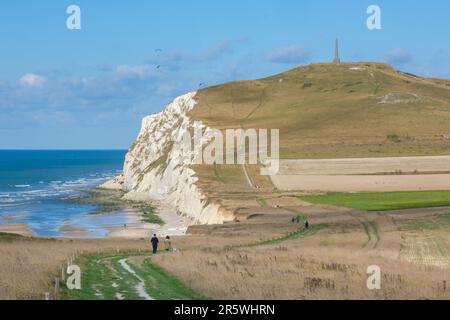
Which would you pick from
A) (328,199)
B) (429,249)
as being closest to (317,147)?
(328,199)

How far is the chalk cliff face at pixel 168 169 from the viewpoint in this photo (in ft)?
290

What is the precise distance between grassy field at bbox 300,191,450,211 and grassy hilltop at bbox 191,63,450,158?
1367 inches

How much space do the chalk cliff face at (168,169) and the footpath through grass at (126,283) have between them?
37123mm

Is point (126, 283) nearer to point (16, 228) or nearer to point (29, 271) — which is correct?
point (29, 271)

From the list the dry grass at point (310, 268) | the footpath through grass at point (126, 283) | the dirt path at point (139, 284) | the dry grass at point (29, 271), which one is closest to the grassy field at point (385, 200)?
the dry grass at point (310, 268)

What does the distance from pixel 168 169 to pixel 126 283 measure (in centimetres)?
10418

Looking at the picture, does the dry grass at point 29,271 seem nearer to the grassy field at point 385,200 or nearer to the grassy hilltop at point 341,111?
the grassy field at point 385,200

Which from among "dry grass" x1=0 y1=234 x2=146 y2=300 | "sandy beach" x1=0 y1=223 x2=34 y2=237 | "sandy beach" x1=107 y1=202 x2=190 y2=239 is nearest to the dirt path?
"dry grass" x1=0 y1=234 x2=146 y2=300

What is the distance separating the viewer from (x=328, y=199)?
7894cm

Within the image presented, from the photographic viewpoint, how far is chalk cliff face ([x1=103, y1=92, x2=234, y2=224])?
88.4 metres

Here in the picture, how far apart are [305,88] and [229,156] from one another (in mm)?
66700

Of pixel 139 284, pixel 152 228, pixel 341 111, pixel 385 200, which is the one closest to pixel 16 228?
pixel 152 228

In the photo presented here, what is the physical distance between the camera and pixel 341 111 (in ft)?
490
